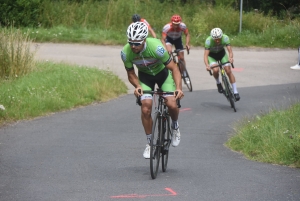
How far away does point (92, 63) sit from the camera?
2305 cm

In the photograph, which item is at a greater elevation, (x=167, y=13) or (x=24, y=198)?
(x=24, y=198)

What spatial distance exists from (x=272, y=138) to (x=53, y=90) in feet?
21.5

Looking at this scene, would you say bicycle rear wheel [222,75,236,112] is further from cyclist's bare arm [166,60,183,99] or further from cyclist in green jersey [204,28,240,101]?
cyclist's bare arm [166,60,183,99]

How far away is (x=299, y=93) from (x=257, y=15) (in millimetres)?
12318

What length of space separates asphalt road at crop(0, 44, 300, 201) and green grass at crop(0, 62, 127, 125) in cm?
37

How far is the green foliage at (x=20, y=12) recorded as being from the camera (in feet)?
95.4

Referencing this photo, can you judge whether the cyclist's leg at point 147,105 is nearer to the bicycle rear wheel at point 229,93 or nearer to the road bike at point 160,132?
the road bike at point 160,132

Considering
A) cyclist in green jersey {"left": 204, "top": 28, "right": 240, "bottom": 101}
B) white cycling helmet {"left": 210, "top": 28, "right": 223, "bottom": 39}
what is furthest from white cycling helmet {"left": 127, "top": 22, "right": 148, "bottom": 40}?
cyclist in green jersey {"left": 204, "top": 28, "right": 240, "bottom": 101}

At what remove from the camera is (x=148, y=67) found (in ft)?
31.4

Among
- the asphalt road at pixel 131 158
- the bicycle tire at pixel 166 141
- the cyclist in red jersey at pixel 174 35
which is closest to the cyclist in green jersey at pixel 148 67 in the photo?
the bicycle tire at pixel 166 141

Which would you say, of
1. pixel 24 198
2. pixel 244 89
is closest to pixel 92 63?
pixel 244 89

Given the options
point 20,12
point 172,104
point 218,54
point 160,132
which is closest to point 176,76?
point 172,104

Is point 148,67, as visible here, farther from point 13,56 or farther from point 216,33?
point 13,56

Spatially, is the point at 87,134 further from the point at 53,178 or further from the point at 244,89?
the point at 244,89
